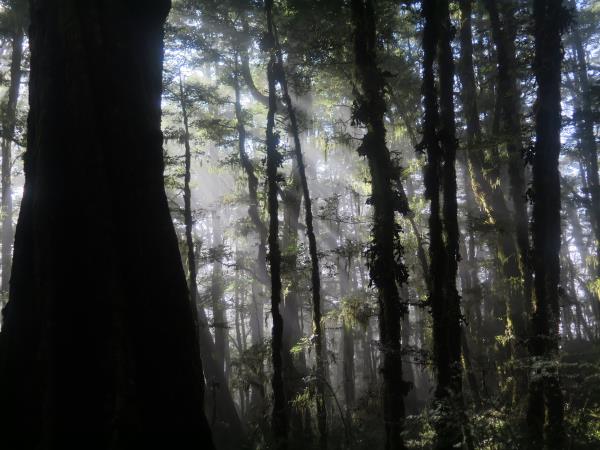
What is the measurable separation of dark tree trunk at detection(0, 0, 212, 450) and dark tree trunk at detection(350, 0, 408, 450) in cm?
484

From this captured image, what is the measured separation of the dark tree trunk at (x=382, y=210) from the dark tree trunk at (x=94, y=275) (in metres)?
Answer: 4.84

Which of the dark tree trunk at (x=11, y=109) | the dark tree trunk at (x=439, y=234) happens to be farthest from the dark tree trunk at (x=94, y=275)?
the dark tree trunk at (x=11, y=109)

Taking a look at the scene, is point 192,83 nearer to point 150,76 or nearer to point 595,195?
point 150,76

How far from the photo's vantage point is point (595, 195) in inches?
832

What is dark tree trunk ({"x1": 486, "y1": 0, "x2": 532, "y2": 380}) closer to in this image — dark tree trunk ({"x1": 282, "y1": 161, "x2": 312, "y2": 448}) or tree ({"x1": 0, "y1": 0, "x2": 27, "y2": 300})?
dark tree trunk ({"x1": 282, "y1": 161, "x2": 312, "y2": 448})

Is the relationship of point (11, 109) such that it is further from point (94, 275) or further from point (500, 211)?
point (500, 211)

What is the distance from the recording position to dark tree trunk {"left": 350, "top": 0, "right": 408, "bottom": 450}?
29.3 ft

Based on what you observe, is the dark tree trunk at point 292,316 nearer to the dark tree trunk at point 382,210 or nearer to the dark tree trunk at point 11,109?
the dark tree trunk at point 382,210

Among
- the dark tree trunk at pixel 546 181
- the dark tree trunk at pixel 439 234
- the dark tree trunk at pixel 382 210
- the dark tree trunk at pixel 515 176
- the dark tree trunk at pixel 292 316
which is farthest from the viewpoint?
the dark tree trunk at pixel 292 316

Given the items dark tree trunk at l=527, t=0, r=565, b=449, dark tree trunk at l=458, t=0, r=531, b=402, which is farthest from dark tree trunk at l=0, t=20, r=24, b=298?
dark tree trunk at l=527, t=0, r=565, b=449

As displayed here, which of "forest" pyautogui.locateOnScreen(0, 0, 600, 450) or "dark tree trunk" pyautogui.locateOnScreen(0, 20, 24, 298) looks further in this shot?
"dark tree trunk" pyautogui.locateOnScreen(0, 20, 24, 298)

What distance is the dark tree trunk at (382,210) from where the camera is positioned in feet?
29.3

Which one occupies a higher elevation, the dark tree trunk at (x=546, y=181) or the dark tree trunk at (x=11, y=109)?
the dark tree trunk at (x=11, y=109)

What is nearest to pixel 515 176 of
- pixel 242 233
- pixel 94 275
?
pixel 242 233
